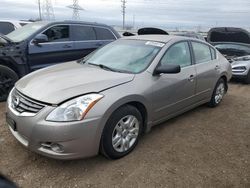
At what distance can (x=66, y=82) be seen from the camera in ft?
11.1

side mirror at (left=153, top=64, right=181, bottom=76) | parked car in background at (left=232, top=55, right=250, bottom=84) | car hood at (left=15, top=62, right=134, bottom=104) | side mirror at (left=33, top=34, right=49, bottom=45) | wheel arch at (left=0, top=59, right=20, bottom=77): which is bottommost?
parked car in background at (left=232, top=55, right=250, bottom=84)

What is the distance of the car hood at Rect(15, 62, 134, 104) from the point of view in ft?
10.2

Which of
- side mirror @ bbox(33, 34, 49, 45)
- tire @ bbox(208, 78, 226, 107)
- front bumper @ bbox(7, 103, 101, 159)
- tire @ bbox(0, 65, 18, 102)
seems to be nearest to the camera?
front bumper @ bbox(7, 103, 101, 159)

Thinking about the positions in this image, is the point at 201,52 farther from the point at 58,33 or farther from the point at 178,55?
the point at 58,33

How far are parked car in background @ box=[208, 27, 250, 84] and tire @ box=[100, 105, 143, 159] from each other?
5.99 m

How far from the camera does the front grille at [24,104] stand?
3045mm

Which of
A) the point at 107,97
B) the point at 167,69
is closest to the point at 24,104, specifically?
the point at 107,97

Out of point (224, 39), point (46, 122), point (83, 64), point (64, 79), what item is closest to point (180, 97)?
point (83, 64)

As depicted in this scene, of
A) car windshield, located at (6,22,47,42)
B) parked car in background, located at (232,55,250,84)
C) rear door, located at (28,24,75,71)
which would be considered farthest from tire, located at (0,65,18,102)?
parked car in background, located at (232,55,250,84)

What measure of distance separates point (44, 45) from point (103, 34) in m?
1.77

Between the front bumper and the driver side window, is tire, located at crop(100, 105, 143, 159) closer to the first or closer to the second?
the front bumper

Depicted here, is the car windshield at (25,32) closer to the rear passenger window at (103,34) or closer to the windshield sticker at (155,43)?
the rear passenger window at (103,34)

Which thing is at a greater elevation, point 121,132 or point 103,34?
point 103,34

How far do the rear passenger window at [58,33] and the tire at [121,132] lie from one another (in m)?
3.59
